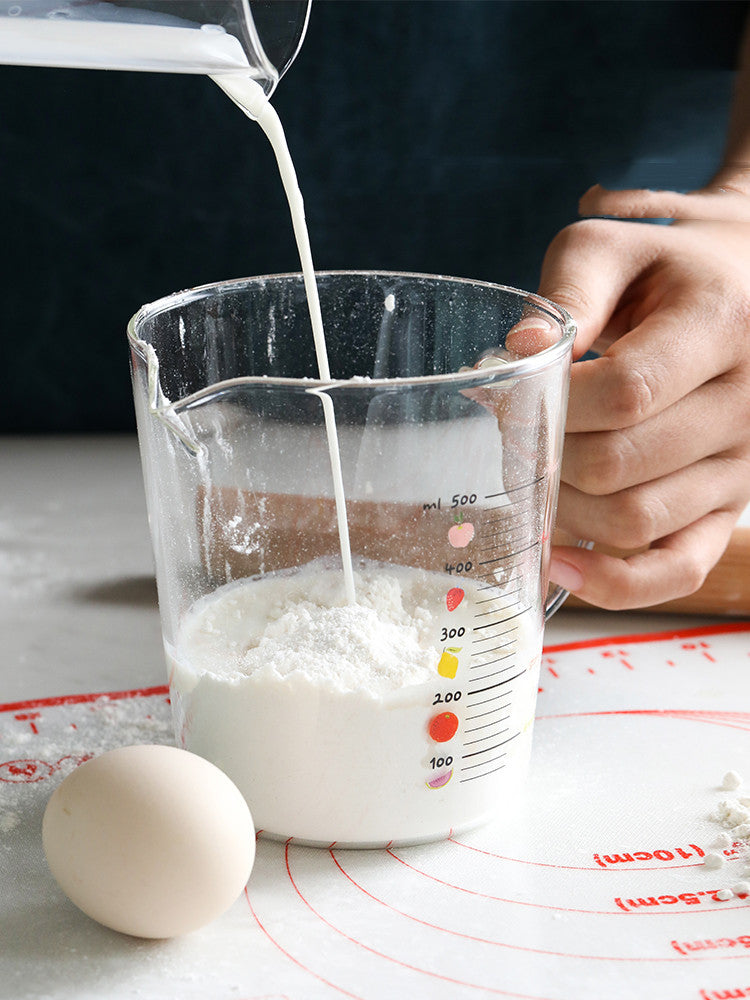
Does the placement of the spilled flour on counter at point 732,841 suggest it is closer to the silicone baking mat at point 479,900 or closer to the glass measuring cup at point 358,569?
the silicone baking mat at point 479,900

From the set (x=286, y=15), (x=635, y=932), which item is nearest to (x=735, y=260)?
(x=286, y=15)

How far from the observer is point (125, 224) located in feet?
4.91

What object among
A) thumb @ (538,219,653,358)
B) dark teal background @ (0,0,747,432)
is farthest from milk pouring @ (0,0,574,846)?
dark teal background @ (0,0,747,432)

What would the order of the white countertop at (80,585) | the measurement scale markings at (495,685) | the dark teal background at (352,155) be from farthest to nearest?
the dark teal background at (352,155)
the white countertop at (80,585)
the measurement scale markings at (495,685)

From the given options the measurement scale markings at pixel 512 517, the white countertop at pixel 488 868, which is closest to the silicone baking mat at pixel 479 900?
the white countertop at pixel 488 868

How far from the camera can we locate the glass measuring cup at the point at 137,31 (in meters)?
0.67

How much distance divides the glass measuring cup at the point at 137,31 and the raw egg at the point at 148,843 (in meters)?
0.41

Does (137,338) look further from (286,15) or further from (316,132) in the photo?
(316,132)

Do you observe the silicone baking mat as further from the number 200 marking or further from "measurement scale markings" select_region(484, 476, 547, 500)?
"measurement scale markings" select_region(484, 476, 547, 500)

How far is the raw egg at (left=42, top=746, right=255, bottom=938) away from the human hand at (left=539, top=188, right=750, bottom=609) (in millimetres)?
367

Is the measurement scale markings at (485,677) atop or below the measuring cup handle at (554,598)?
atop

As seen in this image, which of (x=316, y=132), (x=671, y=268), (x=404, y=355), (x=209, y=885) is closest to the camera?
(x=209, y=885)

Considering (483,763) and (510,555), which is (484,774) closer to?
(483,763)

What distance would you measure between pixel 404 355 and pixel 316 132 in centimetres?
72
